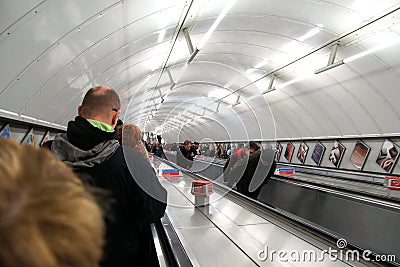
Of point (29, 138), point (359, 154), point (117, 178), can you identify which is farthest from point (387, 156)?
point (29, 138)

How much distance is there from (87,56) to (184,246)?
517 cm

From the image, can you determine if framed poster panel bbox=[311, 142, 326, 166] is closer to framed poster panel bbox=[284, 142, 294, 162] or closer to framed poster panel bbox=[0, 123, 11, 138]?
framed poster panel bbox=[284, 142, 294, 162]

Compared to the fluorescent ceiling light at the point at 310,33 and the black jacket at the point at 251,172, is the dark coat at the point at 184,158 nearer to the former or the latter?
the black jacket at the point at 251,172

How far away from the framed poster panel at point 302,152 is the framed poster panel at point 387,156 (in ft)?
15.2

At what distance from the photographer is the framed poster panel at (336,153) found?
40.9 ft

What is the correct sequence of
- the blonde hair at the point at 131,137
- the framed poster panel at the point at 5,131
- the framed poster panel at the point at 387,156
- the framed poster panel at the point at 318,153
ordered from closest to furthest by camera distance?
the blonde hair at the point at 131,137 < the framed poster panel at the point at 5,131 < the framed poster panel at the point at 387,156 < the framed poster panel at the point at 318,153

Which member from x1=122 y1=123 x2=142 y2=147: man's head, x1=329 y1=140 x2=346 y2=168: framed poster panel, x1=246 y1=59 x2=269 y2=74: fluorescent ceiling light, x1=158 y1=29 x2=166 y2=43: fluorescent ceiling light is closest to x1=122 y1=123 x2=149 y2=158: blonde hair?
x1=122 y1=123 x2=142 y2=147: man's head

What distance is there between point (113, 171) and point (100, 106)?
1.62ft

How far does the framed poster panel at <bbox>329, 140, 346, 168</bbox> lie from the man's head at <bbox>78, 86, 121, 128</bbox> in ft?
41.2

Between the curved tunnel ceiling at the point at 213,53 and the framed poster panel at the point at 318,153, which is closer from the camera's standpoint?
the curved tunnel ceiling at the point at 213,53

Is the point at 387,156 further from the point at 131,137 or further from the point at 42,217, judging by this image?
the point at 42,217

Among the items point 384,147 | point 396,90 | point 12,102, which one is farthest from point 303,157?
point 12,102

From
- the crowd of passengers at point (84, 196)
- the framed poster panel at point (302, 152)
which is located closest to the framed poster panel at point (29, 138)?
the crowd of passengers at point (84, 196)

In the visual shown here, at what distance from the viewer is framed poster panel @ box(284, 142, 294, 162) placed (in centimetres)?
1630
